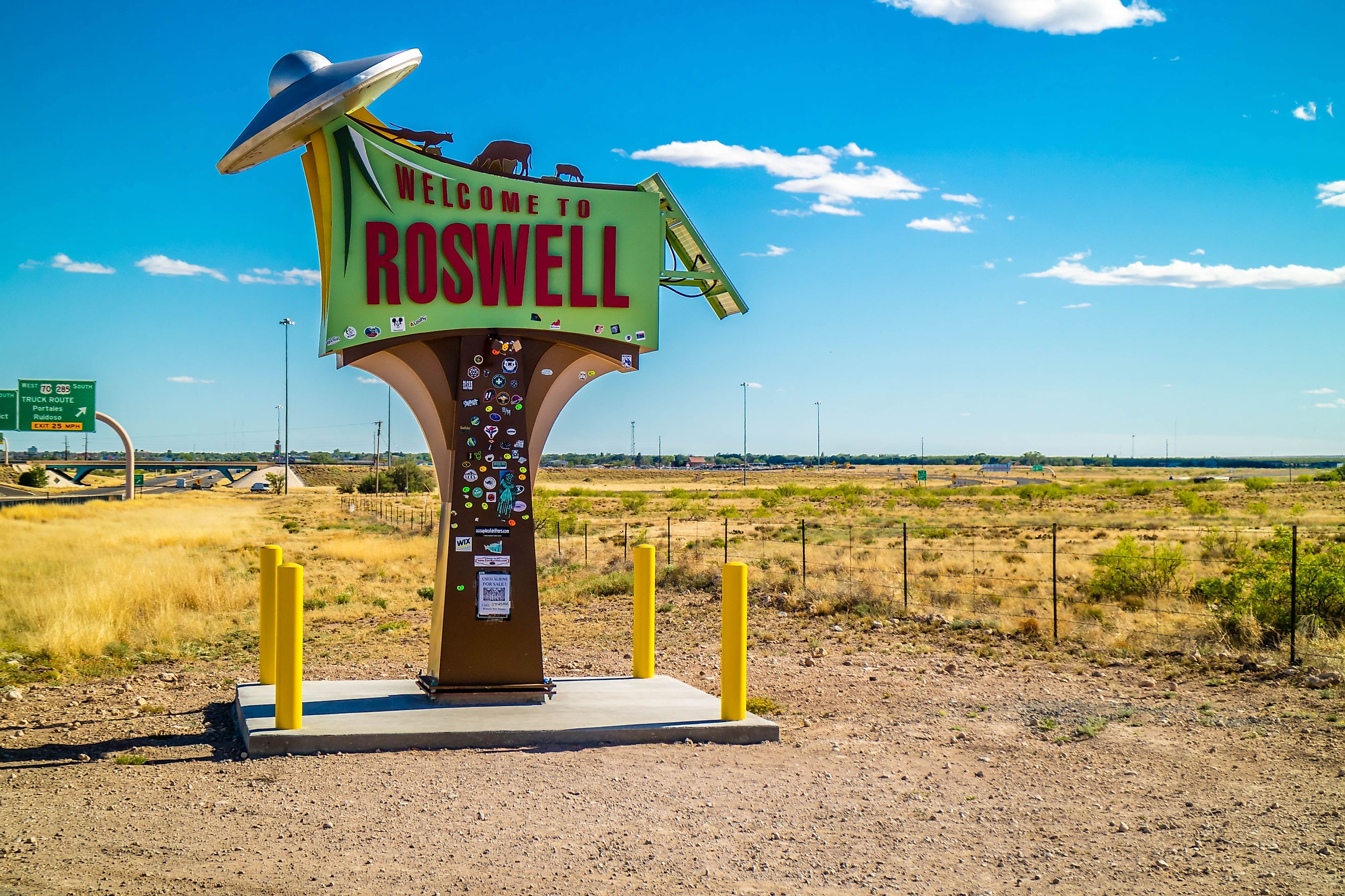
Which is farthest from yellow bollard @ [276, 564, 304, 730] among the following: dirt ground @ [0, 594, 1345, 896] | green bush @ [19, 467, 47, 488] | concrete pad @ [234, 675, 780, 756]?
green bush @ [19, 467, 47, 488]

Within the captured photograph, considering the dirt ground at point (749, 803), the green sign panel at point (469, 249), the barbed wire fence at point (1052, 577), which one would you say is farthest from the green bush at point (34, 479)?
the green sign panel at point (469, 249)

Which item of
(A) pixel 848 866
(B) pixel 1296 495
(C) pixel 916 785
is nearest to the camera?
(A) pixel 848 866

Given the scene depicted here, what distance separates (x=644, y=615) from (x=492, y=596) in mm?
1947

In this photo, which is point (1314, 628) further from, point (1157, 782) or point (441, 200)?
point (441, 200)

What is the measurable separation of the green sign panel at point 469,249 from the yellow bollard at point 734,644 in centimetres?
269

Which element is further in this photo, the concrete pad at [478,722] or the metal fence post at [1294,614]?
the metal fence post at [1294,614]

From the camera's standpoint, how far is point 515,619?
31.1 ft

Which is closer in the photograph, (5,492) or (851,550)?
(851,550)

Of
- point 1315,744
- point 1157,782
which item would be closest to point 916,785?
point 1157,782

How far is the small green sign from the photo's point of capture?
50.8 m

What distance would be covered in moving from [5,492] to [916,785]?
A: 83.2 metres

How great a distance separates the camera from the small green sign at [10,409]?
5084 centimetres

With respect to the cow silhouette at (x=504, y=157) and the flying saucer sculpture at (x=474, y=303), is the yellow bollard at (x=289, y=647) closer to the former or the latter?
the flying saucer sculpture at (x=474, y=303)

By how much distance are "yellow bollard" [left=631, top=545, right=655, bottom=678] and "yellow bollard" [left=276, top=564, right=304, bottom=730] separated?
3.62 metres
